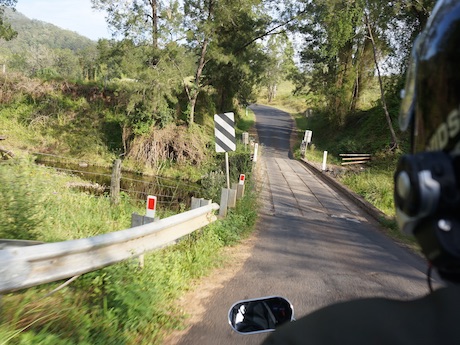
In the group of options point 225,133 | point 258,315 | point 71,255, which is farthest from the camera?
point 225,133

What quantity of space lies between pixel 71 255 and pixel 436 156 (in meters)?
2.59

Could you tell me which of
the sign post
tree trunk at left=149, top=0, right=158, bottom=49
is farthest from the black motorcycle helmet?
tree trunk at left=149, top=0, right=158, bottom=49

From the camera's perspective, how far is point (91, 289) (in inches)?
136

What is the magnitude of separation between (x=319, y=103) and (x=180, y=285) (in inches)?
1401

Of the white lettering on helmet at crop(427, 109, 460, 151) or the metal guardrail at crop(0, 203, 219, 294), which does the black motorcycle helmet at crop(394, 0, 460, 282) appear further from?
the metal guardrail at crop(0, 203, 219, 294)

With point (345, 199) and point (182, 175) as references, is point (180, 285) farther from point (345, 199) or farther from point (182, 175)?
point (182, 175)

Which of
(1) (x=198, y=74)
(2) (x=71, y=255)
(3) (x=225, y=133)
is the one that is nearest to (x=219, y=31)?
(1) (x=198, y=74)

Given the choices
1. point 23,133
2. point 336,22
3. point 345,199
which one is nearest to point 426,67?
point 345,199

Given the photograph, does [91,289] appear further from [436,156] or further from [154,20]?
[154,20]

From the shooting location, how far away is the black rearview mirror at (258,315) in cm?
162

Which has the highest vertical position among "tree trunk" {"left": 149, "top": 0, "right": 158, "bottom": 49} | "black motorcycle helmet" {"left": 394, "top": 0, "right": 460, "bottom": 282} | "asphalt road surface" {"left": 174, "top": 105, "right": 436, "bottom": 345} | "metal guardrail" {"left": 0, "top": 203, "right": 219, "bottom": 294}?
"tree trunk" {"left": 149, "top": 0, "right": 158, "bottom": 49}

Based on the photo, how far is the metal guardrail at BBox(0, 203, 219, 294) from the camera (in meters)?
2.33

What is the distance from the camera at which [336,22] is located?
938 inches

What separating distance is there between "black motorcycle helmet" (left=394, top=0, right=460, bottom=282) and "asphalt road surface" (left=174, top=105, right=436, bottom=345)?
275 cm
